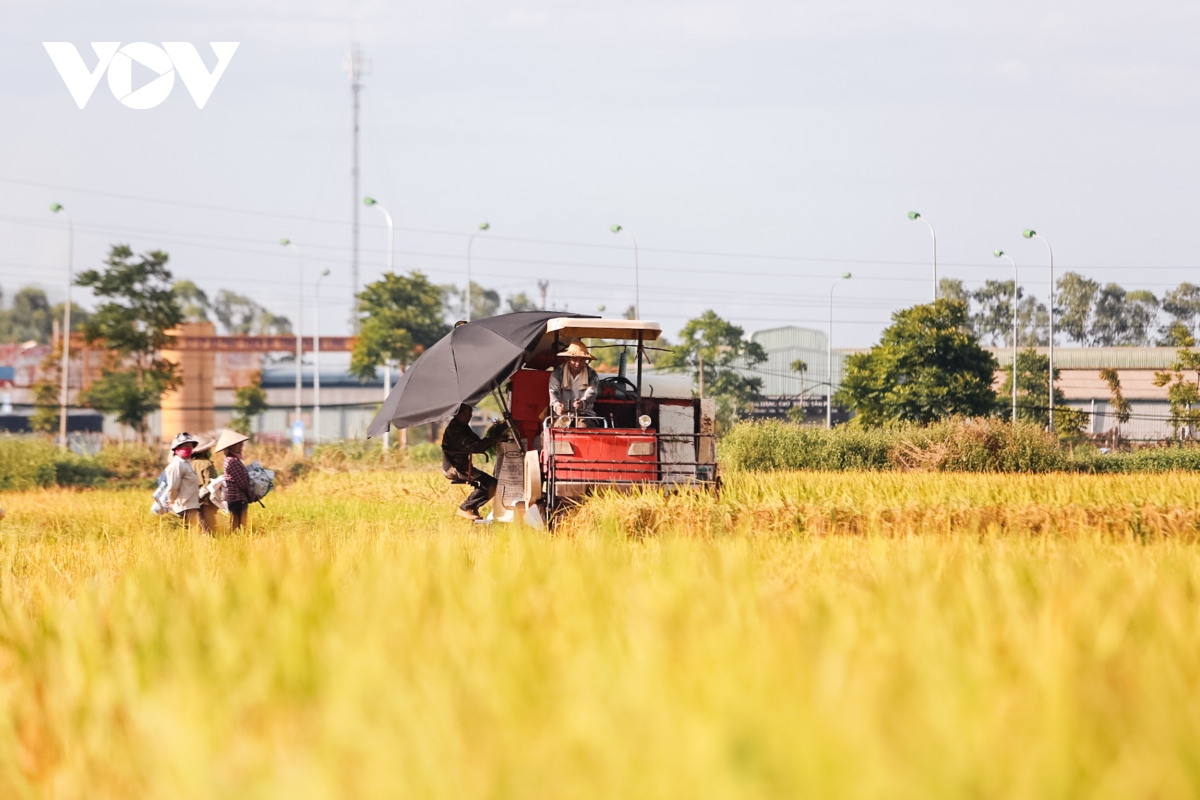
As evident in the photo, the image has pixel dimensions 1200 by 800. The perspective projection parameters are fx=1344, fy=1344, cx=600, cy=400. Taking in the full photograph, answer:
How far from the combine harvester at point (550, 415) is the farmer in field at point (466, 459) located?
47 centimetres

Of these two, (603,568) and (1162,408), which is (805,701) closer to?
(603,568)

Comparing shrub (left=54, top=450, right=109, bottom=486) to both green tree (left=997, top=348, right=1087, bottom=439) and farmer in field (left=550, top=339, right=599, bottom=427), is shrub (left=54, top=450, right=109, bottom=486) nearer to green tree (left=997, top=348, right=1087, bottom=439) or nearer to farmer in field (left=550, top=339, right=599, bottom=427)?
farmer in field (left=550, top=339, right=599, bottom=427)

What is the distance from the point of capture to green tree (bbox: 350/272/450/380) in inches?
2562

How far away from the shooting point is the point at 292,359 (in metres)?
120

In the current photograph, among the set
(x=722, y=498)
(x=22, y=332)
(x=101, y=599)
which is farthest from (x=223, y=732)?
(x=22, y=332)

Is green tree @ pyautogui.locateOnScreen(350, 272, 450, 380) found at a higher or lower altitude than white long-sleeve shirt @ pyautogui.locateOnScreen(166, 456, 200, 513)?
higher

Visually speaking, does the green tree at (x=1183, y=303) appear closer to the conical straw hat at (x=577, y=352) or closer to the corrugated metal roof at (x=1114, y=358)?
the corrugated metal roof at (x=1114, y=358)

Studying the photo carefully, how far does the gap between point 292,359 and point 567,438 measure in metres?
108

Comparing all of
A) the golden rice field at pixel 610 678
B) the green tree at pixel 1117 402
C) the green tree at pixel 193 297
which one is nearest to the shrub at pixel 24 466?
the golden rice field at pixel 610 678

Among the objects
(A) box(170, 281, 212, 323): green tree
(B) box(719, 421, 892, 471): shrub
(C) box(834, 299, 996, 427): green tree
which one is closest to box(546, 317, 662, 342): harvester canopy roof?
(B) box(719, 421, 892, 471): shrub

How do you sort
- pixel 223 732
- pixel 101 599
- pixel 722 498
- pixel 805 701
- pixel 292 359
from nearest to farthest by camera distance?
pixel 805 701 < pixel 223 732 < pixel 101 599 < pixel 722 498 < pixel 292 359

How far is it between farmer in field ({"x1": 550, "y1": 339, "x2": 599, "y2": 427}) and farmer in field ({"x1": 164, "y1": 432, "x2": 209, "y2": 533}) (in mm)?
4297

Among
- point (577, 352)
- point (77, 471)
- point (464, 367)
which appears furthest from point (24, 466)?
point (577, 352)

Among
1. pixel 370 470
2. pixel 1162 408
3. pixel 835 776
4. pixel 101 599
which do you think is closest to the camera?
pixel 835 776
